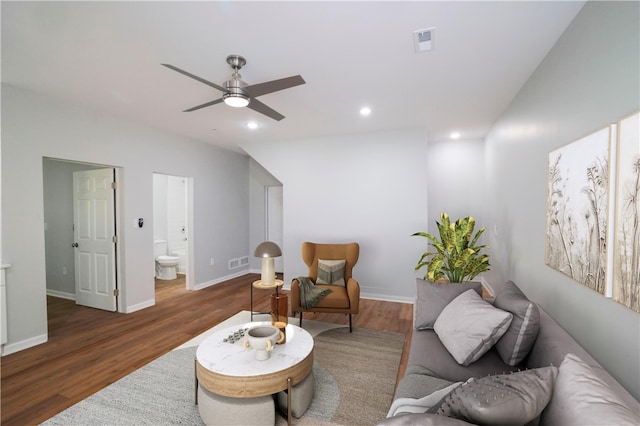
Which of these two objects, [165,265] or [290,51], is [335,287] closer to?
[290,51]

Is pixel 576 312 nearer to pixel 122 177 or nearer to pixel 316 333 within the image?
pixel 316 333

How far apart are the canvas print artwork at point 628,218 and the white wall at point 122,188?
4.71m

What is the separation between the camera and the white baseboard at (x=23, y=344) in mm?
2791

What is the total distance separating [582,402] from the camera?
0.95m

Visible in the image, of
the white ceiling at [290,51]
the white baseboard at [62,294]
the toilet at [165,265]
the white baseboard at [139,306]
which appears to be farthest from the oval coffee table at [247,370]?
the toilet at [165,265]

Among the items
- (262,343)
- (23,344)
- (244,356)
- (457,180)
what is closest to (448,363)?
(262,343)

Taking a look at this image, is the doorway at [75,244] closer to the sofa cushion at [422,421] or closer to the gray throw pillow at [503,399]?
the sofa cushion at [422,421]

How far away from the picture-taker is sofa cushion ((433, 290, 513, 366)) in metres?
1.71

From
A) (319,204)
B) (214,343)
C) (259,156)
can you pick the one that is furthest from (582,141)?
(259,156)

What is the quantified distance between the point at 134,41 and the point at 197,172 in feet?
10.2

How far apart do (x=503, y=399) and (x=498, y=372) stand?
900mm

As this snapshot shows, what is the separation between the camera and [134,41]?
208 centimetres

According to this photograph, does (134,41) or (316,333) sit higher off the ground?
(134,41)

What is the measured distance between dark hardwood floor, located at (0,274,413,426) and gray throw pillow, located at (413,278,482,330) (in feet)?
1.79
